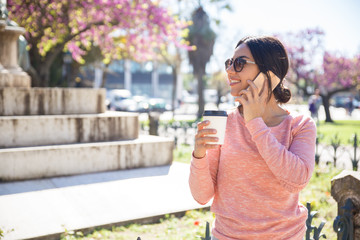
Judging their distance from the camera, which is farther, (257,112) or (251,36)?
(251,36)

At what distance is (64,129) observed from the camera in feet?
A: 20.5

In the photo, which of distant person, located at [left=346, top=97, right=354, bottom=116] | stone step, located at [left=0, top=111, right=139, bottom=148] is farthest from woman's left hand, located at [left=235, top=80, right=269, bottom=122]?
distant person, located at [left=346, top=97, right=354, bottom=116]

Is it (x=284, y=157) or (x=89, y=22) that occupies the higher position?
(x=89, y=22)

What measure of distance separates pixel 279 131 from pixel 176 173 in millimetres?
4472

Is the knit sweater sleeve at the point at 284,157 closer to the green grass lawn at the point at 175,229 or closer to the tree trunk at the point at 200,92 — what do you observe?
the green grass lawn at the point at 175,229

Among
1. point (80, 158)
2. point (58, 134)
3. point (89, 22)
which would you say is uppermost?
point (89, 22)

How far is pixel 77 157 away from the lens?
18.8ft

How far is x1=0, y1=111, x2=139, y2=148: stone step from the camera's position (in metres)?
5.79

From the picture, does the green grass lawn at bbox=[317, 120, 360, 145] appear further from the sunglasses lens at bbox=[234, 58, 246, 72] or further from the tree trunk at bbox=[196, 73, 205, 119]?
the tree trunk at bbox=[196, 73, 205, 119]

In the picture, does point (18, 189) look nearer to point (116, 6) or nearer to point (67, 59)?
point (116, 6)

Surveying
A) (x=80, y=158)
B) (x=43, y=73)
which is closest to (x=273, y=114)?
(x=80, y=158)

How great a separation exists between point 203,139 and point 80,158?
4531 mm

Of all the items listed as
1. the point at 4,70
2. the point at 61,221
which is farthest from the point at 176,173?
the point at 4,70

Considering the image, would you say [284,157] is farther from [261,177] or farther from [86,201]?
[86,201]
